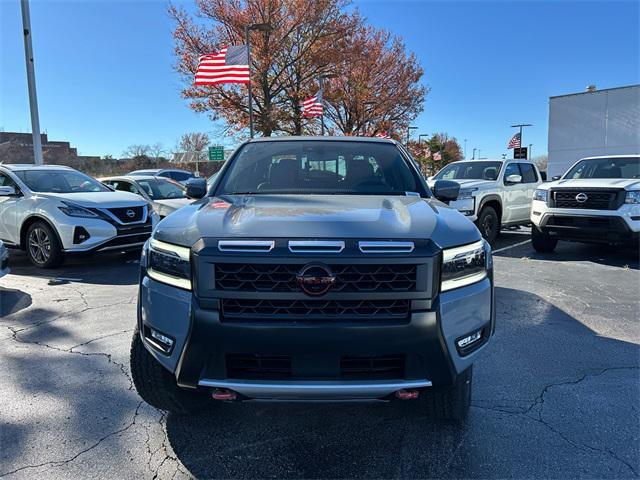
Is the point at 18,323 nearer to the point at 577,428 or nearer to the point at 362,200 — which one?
the point at 362,200

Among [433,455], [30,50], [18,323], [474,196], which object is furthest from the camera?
[30,50]

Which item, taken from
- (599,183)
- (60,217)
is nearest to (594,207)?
(599,183)

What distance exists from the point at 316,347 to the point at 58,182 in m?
7.72

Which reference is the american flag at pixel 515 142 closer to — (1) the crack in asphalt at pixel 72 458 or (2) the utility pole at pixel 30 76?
(2) the utility pole at pixel 30 76

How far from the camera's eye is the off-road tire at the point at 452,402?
255 centimetres

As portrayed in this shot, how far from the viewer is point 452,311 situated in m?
2.19

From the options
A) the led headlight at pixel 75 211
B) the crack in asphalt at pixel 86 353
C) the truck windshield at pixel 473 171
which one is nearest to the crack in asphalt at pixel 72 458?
the crack in asphalt at pixel 86 353

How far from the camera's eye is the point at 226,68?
1553 cm

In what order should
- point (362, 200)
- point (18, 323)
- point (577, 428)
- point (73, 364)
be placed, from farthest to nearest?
point (18, 323) → point (73, 364) → point (362, 200) → point (577, 428)

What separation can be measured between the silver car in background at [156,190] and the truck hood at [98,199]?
6.80ft

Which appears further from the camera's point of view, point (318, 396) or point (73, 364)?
point (73, 364)

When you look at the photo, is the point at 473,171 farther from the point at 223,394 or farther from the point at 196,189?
the point at 223,394

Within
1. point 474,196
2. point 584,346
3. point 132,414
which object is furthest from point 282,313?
point 474,196

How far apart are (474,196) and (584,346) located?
539 cm
